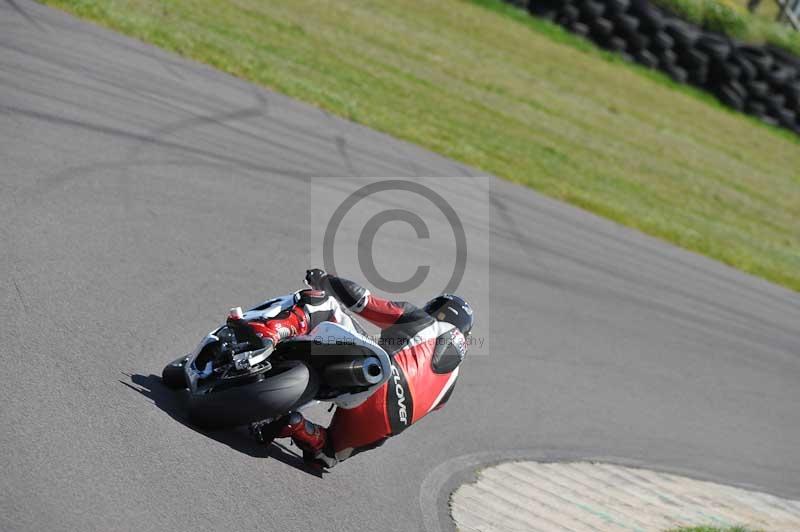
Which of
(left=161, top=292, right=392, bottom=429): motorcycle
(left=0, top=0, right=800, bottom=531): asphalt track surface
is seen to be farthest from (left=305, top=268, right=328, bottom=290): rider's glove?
(left=0, top=0, right=800, bottom=531): asphalt track surface

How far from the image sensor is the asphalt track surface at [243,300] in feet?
14.6

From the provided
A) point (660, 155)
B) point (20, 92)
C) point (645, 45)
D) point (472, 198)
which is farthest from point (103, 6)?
point (645, 45)

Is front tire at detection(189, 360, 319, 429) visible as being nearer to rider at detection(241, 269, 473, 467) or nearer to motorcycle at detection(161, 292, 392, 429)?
motorcycle at detection(161, 292, 392, 429)

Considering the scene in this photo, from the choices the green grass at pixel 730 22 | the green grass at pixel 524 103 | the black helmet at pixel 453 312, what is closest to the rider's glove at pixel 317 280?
the black helmet at pixel 453 312

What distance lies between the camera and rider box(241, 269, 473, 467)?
198 inches

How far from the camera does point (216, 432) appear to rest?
4977 mm

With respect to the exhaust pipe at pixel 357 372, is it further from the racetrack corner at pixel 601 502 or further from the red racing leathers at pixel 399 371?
the racetrack corner at pixel 601 502

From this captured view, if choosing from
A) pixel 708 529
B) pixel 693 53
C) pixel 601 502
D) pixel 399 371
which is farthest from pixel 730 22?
pixel 399 371

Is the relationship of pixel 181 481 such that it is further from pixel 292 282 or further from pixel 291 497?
pixel 292 282

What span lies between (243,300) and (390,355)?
6.38 ft

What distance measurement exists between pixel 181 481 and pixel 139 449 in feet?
0.88

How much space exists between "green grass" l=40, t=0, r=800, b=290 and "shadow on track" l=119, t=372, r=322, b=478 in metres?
8.02

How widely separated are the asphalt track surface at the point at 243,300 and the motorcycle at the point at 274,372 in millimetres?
271

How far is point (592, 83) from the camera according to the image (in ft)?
72.0
